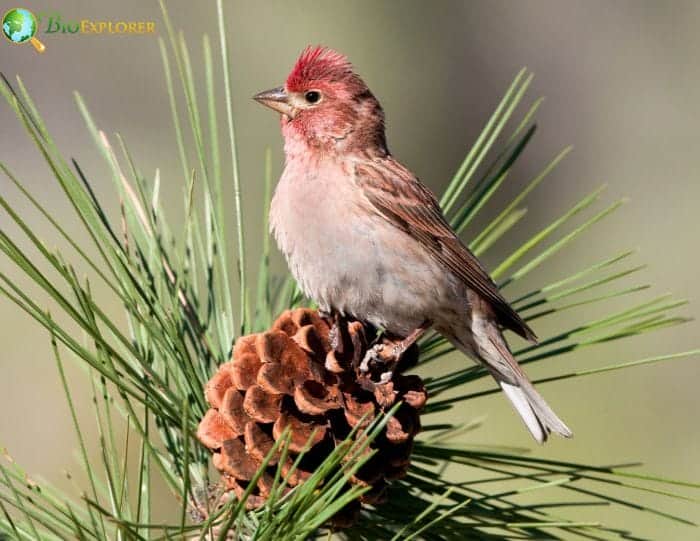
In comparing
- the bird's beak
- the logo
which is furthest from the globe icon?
the bird's beak

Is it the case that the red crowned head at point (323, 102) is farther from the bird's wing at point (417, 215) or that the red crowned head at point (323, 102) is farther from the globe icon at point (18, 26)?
the globe icon at point (18, 26)

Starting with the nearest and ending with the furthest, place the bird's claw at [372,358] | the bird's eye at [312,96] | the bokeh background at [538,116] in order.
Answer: the bird's claw at [372,358] < the bird's eye at [312,96] < the bokeh background at [538,116]

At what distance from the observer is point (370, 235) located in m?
3.03

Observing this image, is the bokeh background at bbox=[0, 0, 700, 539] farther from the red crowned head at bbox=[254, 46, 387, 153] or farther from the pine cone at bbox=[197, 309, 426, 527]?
the pine cone at bbox=[197, 309, 426, 527]

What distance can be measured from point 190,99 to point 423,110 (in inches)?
200

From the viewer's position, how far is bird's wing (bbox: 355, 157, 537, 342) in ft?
10.3

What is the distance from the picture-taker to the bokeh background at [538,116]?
5.36 meters

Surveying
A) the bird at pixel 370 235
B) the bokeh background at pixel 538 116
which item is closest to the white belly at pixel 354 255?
the bird at pixel 370 235

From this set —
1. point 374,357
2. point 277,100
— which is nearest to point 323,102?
point 277,100

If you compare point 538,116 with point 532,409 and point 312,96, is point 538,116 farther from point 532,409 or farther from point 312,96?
point 532,409

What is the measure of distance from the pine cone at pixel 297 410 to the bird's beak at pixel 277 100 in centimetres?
143

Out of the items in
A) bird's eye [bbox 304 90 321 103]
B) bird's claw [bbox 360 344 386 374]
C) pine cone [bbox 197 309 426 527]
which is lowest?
pine cone [bbox 197 309 426 527]

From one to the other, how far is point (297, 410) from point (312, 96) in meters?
1.62

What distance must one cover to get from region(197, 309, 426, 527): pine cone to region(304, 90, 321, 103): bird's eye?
1.44 m
